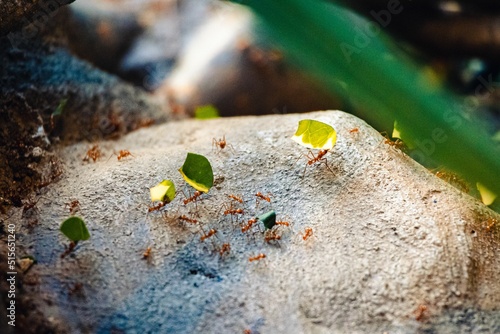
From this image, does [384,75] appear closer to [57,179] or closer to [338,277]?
[338,277]

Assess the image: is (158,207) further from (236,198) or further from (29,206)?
(29,206)

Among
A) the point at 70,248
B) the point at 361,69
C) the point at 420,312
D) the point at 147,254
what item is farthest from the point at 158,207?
the point at 361,69

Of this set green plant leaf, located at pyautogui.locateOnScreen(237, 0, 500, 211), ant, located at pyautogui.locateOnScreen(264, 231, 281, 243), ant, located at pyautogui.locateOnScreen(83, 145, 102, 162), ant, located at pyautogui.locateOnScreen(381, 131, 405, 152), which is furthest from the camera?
ant, located at pyautogui.locateOnScreen(83, 145, 102, 162)

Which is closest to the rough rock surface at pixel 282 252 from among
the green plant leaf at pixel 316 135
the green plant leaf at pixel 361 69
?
the green plant leaf at pixel 316 135

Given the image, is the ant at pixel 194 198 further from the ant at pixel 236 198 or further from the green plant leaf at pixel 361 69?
the green plant leaf at pixel 361 69

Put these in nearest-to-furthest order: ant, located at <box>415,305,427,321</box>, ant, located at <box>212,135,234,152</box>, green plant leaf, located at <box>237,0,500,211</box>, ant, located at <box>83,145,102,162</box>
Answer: green plant leaf, located at <box>237,0,500,211</box> → ant, located at <box>415,305,427,321</box> → ant, located at <box>212,135,234,152</box> → ant, located at <box>83,145,102,162</box>

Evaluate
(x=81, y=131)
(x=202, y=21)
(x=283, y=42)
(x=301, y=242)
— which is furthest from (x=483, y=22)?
(x=283, y=42)

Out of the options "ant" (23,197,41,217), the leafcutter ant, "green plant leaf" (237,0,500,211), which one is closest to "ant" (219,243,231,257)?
the leafcutter ant

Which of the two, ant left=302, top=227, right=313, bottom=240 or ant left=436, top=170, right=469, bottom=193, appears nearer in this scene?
ant left=302, top=227, right=313, bottom=240

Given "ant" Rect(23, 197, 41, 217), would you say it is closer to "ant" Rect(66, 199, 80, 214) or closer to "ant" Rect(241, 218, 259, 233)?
"ant" Rect(66, 199, 80, 214)
